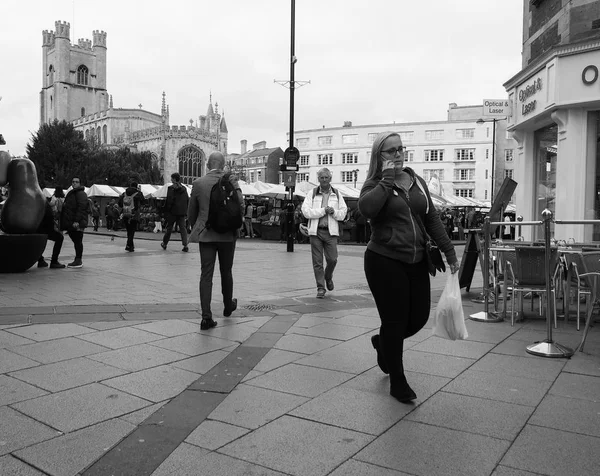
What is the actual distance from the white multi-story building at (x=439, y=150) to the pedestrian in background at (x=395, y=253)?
64.0 meters

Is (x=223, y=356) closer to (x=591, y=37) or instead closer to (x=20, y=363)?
(x=20, y=363)

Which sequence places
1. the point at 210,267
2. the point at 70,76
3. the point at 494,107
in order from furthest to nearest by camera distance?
the point at 70,76
the point at 494,107
the point at 210,267

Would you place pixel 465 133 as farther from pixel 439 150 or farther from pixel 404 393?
pixel 404 393

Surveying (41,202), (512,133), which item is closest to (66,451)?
(41,202)

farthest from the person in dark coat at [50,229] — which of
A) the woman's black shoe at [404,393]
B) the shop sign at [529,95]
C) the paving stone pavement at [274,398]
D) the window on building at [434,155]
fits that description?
the window on building at [434,155]

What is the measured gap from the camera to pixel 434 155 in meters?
75.2

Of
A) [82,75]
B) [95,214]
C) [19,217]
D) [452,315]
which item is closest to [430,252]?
[452,315]

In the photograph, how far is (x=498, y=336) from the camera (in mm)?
5426

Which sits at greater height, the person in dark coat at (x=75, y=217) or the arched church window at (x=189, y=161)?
the arched church window at (x=189, y=161)

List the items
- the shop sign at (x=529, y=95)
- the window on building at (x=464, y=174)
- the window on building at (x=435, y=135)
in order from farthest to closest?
1. the window on building at (x=435, y=135)
2. the window on building at (x=464, y=174)
3. the shop sign at (x=529, y=95)

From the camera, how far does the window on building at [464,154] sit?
2852 inches

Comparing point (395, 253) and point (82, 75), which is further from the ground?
point (82, 75)

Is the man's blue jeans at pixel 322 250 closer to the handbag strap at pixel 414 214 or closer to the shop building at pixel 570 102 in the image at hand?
the shop building at pixel 570 102

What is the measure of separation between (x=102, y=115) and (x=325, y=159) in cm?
4680
